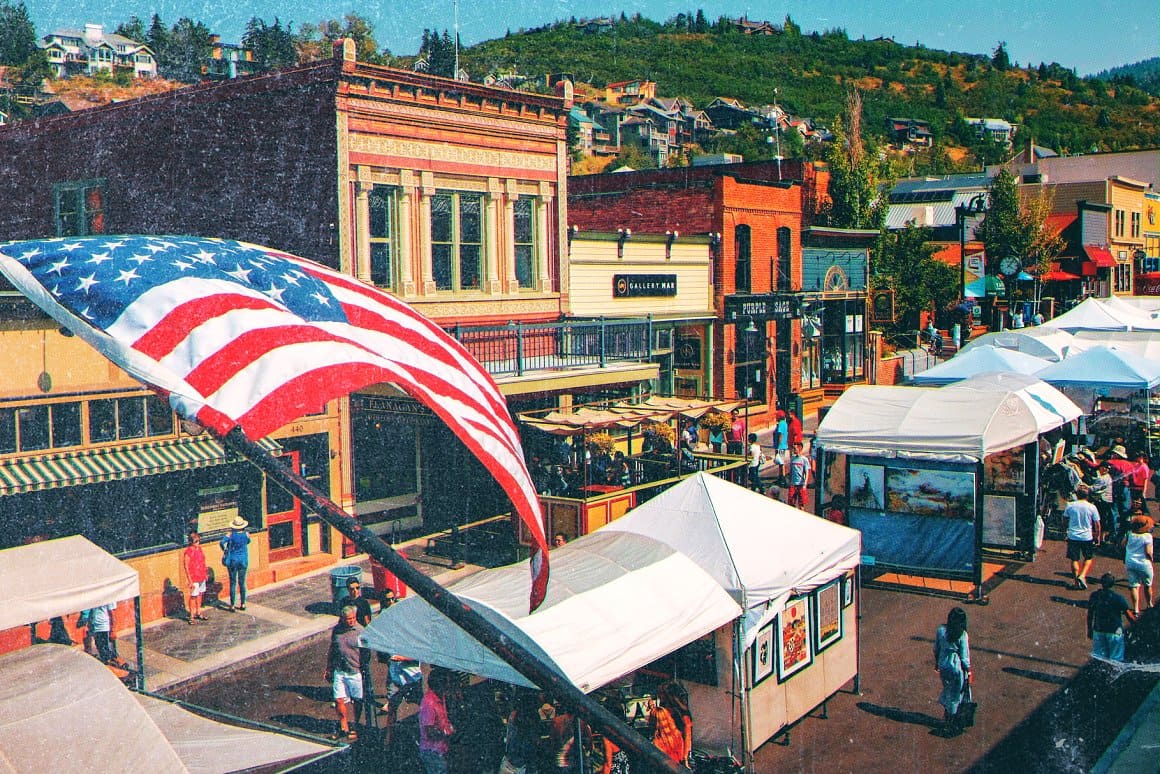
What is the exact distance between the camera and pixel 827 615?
1205 centimetres

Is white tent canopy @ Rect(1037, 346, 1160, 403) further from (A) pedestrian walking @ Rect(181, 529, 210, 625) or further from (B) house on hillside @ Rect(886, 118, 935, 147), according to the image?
(B) house on hillside @ Rect(886, 118, 935, 147)

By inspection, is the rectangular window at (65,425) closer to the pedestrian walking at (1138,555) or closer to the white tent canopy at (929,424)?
the white tent canopy at (929,424)

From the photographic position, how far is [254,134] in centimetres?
2136

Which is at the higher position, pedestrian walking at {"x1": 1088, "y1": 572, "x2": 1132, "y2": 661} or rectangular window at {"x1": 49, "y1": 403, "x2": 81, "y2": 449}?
rectangular window at {"x1": 49, "y1": 403, "x2": 81, "y2": 449}

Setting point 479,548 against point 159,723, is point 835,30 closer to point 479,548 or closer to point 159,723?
point 479,548

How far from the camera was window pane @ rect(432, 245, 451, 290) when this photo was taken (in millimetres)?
22688

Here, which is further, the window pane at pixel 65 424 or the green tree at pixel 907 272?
the green tree at pixel 907 272

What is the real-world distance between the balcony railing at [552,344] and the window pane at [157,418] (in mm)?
5778

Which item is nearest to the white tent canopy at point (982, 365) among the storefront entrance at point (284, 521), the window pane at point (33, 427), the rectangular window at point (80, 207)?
the storefront entrance at point (284, 521)

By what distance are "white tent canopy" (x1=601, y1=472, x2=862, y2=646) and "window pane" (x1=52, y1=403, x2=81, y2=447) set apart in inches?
359

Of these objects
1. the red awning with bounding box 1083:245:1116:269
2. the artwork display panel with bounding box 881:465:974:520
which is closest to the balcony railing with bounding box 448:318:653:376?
the artwork display panel with bounding box 881:465:974:520

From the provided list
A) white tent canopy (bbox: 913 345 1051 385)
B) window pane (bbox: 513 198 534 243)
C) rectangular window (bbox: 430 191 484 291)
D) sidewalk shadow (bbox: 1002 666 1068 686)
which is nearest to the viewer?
sidewalk shadow (bbox: 1002 666 1068 686)

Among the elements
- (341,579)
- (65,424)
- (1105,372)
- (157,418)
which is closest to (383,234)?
(157,418)

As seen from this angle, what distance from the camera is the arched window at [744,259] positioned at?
33.1 meters
